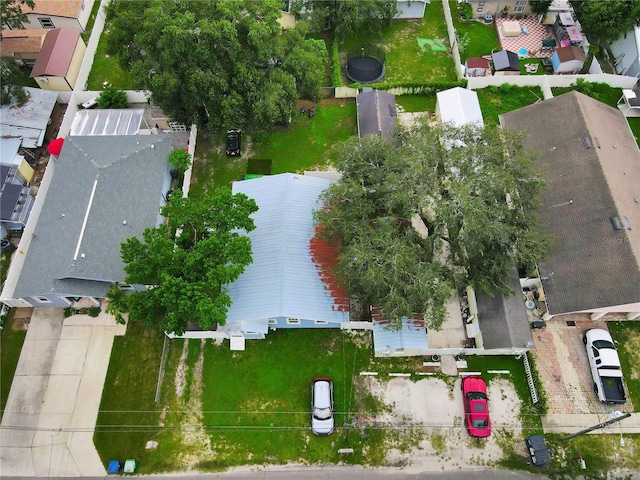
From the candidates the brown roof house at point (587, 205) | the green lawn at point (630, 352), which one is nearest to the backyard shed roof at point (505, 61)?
the brown roof house at point (587, 205)

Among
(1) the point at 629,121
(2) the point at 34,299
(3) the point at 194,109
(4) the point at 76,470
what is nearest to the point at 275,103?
(3) the point at 194,109

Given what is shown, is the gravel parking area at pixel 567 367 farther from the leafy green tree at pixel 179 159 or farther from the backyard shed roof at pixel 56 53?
the backyard shed roof at pixel 56 53

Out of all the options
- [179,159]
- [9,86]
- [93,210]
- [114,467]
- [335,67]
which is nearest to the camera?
[114,467]

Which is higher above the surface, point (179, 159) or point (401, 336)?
point (179, 159)

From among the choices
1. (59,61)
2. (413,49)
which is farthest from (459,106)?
(59,61)

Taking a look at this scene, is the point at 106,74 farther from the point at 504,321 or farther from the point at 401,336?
the point at 504,321

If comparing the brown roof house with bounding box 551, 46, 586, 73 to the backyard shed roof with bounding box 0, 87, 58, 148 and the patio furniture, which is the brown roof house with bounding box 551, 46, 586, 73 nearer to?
the patio furniture

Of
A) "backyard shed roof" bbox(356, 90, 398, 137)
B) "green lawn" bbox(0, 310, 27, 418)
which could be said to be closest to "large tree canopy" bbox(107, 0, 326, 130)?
"backyard shed roof" bbox(356, 90, 398, 137)

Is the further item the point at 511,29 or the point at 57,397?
the point at 511,29
